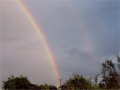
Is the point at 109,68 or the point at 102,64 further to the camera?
the point at 102,64

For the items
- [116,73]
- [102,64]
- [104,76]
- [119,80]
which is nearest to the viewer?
[119,80]

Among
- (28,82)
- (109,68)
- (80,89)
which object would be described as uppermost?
(28,82)

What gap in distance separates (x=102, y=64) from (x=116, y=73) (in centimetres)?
530

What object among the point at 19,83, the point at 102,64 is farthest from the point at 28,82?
the point at 102,64

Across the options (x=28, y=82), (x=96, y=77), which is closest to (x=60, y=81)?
(x=96, y=77)

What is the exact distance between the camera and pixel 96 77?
1781cm

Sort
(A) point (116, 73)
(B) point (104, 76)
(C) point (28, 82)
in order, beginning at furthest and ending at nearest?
(C) point (28, 82) → (B) point (104, 76) → (A) point (116, 73)

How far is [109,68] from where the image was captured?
25938 mm

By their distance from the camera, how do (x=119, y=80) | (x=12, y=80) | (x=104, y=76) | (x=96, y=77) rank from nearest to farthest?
(x=96, y=77), (x=119, y=80), (x=104, y=76), (x=12, y=80)

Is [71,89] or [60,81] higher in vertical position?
[60,81]

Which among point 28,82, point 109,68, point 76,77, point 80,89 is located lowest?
point 80,89

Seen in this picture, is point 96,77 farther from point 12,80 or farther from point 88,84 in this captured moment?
point 12,80

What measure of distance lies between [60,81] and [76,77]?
354 cm

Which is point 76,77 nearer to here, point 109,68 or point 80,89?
point 80,89
